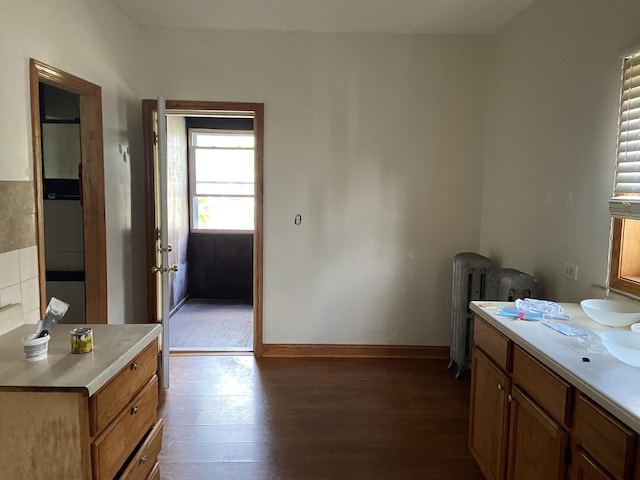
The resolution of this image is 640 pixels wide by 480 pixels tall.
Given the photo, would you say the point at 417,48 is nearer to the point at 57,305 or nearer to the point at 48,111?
the point at 48,111

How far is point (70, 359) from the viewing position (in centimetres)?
166

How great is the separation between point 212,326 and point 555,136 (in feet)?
12.2

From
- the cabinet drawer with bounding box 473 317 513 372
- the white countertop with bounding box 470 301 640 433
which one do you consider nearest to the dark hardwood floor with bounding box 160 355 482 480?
the cabinet drawer with bounding box 473 317 513 372

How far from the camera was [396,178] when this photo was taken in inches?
153

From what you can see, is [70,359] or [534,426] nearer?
[70,359]

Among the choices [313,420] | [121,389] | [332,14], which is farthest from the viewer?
[332,14]

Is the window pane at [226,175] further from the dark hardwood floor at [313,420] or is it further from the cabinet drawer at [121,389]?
the cabinet drawer at [121,389]

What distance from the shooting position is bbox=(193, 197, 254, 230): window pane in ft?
20.3

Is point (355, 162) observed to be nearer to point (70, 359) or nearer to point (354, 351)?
point (354, 351)

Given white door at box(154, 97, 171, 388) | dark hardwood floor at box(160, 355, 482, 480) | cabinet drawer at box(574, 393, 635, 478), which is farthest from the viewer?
white door at box(154, 97, 171, 388)

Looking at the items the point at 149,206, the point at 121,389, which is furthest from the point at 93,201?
the point at 121,389

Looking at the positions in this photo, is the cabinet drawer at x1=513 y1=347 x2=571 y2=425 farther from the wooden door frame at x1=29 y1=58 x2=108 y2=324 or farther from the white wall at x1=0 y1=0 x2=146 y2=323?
the wooden door frame at x1=29 y1=58 x2=108 y2=324

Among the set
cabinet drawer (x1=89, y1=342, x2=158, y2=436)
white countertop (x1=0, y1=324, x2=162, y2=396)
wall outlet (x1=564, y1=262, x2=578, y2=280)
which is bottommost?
cabinet drawer (x1=89, y1=342, x2=158, y2=436)

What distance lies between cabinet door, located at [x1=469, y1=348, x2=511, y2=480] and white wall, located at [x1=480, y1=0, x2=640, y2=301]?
771 mm
